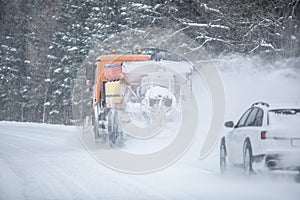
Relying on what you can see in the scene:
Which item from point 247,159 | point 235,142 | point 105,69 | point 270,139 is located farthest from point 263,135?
point 105,69

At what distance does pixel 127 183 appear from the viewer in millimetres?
10039

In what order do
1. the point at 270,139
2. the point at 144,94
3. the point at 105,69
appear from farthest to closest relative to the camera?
the point at 105,69, the point at 144,94, the point at 270,139

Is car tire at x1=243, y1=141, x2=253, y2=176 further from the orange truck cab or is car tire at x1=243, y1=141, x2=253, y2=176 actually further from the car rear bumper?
the orange truck cab

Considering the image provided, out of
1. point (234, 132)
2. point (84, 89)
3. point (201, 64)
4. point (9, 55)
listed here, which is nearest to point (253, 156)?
point (234, 132)

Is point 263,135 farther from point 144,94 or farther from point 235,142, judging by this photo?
point 144,94

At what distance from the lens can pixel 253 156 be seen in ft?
32.0

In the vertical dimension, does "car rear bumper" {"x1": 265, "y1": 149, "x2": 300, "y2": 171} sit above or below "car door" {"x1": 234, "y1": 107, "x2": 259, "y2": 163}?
below

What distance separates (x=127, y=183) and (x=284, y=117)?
3.10 metres

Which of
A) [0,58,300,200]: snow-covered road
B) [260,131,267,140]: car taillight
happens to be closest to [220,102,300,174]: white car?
[260,131,267,140]: car taillight

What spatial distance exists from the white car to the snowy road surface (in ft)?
1.36

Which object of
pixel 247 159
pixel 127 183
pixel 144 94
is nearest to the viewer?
pixel 127 183

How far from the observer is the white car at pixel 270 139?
9266 millimetres

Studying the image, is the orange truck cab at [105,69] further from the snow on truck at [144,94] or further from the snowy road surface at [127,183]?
the snowy road surface at [127,183]

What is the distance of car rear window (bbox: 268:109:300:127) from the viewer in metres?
9.57
